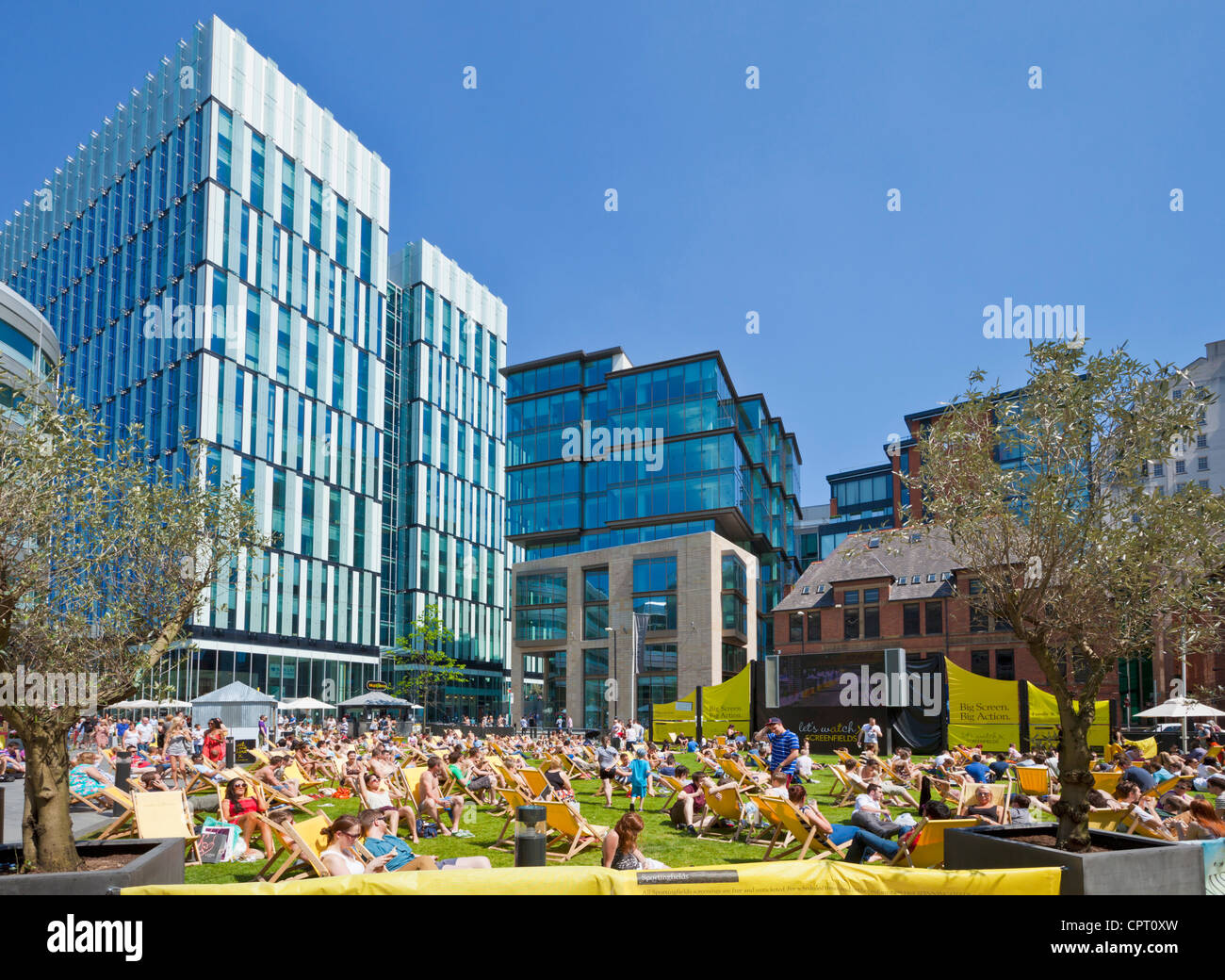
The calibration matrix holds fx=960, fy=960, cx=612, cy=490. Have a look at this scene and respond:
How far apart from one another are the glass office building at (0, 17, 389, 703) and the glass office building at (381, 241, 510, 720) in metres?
9.37

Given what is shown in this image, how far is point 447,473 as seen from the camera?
85062mm

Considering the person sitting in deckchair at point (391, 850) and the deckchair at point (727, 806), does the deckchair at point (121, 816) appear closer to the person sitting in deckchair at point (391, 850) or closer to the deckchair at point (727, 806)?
the person sitting in deckchair at point (391, 850)

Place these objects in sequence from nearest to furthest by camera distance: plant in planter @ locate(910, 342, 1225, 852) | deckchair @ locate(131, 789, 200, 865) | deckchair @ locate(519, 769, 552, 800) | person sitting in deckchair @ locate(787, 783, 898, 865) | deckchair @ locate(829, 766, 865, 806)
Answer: plant in planter @ locate(910, 342, 1225, 852) → person sitting in deckchair @ locate(787, 783, 898, 865) → deckchair @ locate(131, 789, 200, 865) → deckchair @ locate(519, 769, 552, 800) → deckchair @ locate(829, 766, 865, 806)

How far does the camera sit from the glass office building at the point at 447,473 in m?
80.4

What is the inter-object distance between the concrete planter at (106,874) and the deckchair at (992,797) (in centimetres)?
989

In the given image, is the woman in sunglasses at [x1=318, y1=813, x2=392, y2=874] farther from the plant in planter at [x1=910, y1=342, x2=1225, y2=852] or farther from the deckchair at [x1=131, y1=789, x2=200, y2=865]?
the plant in planter at [x1=910, y1=342, x2=1225, y2=852]

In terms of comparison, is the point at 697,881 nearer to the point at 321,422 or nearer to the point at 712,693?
the point at 712,693

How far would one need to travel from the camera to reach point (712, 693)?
37.8 metres

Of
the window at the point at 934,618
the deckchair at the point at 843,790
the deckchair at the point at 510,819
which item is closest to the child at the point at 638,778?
the deckchair at the point at 510,819

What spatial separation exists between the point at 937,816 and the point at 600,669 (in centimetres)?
5372

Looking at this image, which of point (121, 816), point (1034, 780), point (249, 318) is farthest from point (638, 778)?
point (249, 318)

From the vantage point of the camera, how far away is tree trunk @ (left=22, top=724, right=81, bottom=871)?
25.7 feet

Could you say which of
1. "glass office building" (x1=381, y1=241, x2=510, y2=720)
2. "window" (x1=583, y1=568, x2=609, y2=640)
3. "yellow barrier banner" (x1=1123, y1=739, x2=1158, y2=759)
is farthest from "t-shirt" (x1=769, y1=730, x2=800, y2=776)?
"glass office building" (x1=381, y1=241, x2=510, y2=720)
